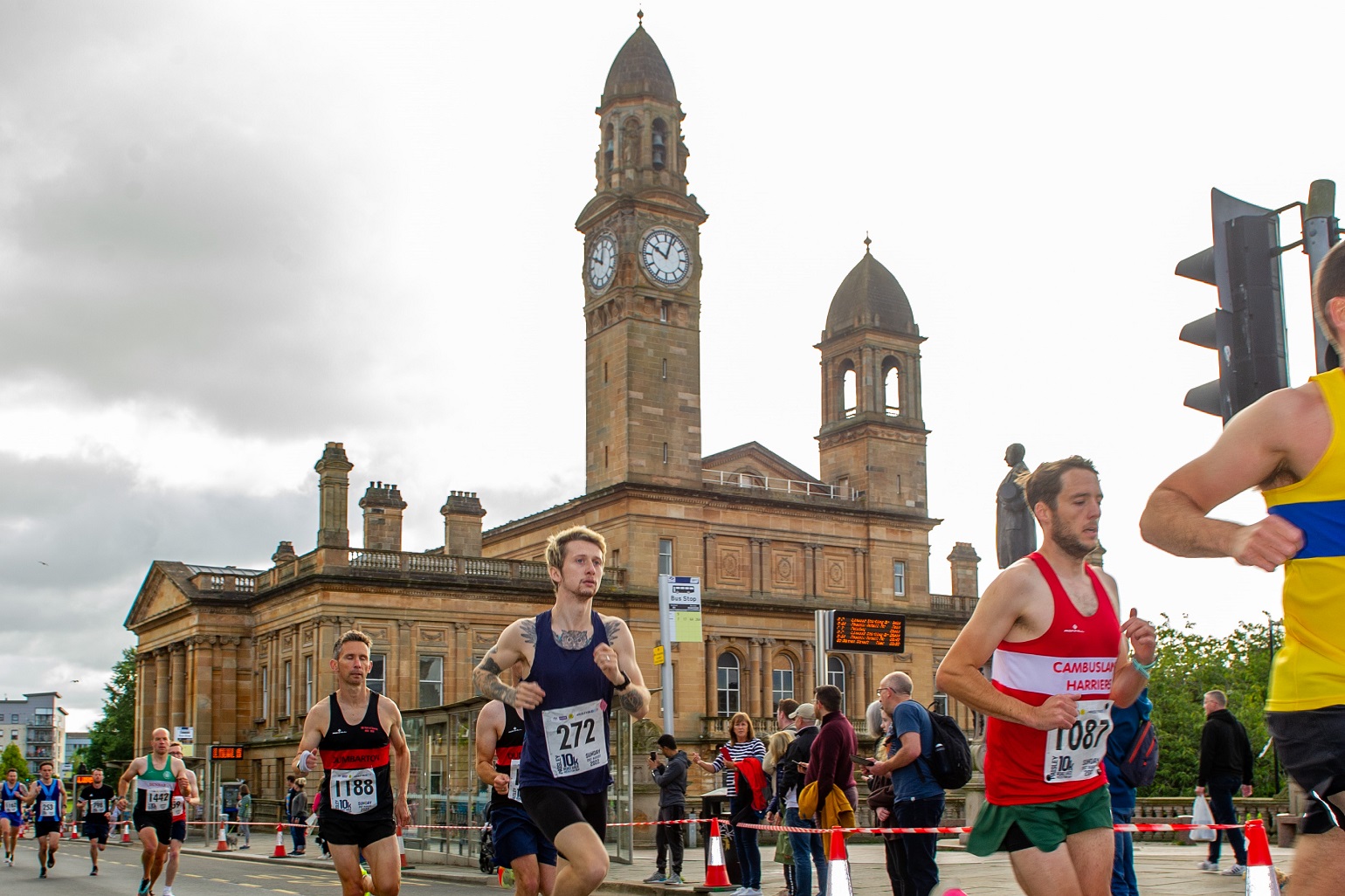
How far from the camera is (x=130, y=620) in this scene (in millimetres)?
70500

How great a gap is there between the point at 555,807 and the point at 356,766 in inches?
108

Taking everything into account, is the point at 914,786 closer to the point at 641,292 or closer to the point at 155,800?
the point at 155,800

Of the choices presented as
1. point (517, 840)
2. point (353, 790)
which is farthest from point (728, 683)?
point (517, 840)

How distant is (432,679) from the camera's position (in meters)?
55.8

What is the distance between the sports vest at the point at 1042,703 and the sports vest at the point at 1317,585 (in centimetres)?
182

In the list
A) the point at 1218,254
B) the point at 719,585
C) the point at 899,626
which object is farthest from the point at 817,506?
the point at 1218,254

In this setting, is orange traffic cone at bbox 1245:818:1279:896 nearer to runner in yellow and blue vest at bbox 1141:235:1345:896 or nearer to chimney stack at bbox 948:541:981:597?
runner in yellow and blue vest at bbox 1141:235:1345:896

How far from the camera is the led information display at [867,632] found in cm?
4100

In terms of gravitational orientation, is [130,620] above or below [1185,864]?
above

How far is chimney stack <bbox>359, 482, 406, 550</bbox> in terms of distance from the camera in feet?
201

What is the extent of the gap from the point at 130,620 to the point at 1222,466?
238 ft

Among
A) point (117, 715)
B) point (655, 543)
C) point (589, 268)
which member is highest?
point (589, 268)

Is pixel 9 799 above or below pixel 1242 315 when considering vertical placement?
below

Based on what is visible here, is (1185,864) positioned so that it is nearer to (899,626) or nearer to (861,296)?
(899,626)
